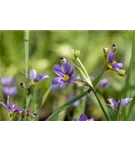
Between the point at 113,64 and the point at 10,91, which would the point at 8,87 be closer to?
the point at 10,91

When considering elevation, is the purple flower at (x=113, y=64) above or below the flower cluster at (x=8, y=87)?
above

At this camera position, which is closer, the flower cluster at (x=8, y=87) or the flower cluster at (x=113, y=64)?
the flower cluster at (x=113, y=64)

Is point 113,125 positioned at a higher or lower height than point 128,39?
lower

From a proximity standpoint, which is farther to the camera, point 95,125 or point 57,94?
point 57,94

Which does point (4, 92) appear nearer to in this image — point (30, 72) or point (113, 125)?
point (30, 72)

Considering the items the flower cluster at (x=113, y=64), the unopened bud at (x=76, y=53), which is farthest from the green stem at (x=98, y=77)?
the unopened bud at (x=76, y=53)

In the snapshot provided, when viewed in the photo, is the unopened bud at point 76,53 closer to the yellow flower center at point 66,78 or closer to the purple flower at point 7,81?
the yellow flower center at point 66,78
